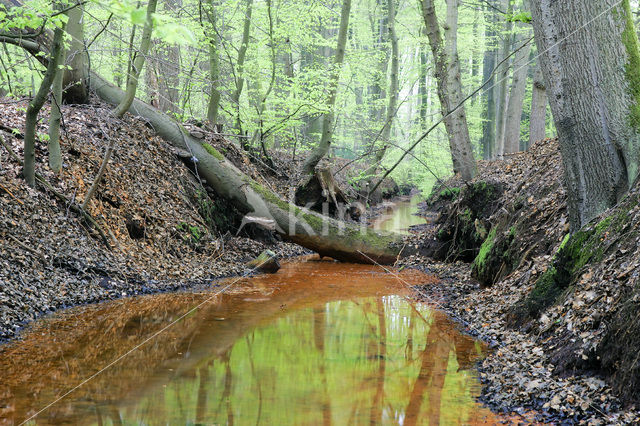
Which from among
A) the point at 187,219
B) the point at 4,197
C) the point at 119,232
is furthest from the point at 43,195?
the point at 187,219

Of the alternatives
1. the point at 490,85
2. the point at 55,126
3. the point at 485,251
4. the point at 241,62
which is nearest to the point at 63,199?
the point at 55,126

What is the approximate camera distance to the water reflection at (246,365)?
400 cm

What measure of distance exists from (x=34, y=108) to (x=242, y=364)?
15.6 feet

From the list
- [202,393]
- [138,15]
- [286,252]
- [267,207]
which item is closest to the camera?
[138,15]

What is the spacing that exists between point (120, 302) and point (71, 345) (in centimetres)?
180

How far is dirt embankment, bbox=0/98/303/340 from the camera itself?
6.48 metres

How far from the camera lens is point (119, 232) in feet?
27.3

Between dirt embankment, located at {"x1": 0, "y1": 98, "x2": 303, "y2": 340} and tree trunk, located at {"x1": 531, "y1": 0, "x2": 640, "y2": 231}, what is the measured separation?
623 centimetres

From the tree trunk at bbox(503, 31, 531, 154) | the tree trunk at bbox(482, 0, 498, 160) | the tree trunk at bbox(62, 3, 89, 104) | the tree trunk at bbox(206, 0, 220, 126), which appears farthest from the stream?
the tree trunk at bbox(482, 0, 498, 160)

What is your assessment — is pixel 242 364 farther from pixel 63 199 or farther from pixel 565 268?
pixel 63 199

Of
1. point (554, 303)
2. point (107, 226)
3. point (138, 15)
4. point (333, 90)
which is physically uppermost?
point (333, 90)

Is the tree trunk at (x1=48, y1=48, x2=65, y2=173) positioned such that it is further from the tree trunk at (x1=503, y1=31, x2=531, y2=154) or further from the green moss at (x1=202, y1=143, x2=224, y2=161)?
the tree trunk at (x1=503, y1=31, x2=531, y2=154)

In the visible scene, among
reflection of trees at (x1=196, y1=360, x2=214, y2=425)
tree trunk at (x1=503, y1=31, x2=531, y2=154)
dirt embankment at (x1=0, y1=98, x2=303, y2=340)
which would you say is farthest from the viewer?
tree trunk at (x1=503, y1=31, x2=531, y2=154)

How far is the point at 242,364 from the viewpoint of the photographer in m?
5.15
